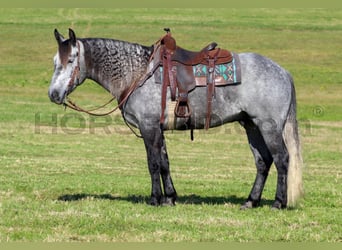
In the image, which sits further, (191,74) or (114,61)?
(114,61)

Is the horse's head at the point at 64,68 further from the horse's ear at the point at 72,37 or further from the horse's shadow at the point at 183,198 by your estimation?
the horse's shadow at the point at 183,198

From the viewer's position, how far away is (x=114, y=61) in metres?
11.6

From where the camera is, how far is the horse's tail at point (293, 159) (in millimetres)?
11383

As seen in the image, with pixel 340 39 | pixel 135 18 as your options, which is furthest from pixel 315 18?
pixel 135 18

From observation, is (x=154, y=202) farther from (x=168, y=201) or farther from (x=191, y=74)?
(x=191, y=74)

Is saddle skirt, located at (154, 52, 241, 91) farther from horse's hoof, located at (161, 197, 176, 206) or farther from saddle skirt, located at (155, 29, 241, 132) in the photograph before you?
horse's hoof, located at (161, 197, 176, 206)

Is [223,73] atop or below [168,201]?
atop

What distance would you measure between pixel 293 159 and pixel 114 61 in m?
3.27

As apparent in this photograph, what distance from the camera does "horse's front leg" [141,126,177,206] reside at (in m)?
11.4

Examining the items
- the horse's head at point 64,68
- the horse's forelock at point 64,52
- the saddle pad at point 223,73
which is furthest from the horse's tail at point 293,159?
the horse's forelock at point 64,52

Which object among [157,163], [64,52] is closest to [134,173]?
[157,163]

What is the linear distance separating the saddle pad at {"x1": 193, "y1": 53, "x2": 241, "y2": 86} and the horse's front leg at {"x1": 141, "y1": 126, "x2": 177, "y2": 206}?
1050 mm

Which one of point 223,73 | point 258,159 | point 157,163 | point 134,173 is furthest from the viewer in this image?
point 134,173

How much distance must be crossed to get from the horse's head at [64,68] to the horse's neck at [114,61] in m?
0.23
